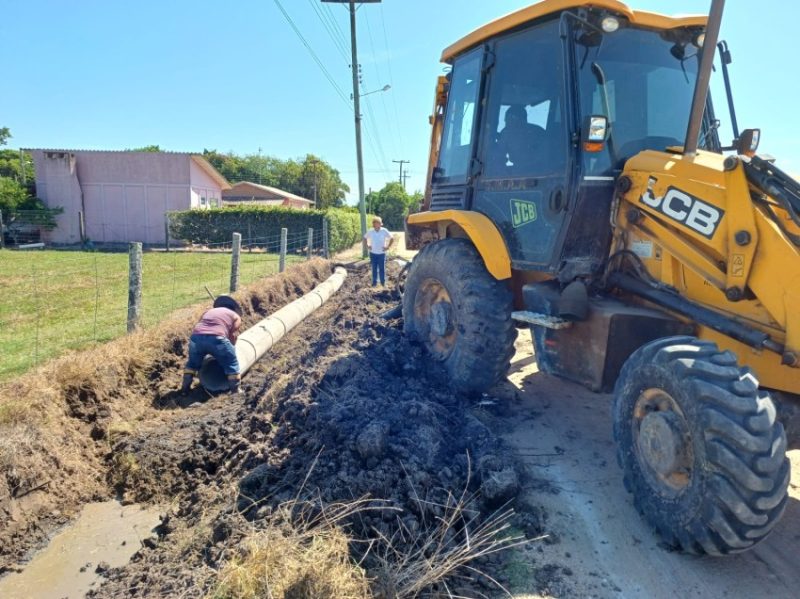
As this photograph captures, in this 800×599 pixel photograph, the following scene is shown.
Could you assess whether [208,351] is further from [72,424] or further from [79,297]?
[79,297]

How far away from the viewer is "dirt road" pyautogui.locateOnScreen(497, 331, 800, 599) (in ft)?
9.27

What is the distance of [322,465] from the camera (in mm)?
3527

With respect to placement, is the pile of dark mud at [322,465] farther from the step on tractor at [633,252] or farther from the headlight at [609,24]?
the headlight at [609,24]

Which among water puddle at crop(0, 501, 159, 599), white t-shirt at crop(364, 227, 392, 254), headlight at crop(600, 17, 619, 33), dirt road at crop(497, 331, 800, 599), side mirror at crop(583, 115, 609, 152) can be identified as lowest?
water puddle at crop(0, 501, 159, 599)

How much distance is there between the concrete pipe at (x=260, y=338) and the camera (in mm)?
5762

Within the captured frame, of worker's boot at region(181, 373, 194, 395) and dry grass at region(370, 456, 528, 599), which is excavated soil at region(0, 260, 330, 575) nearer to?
worker's boot at region(181, 373, 194, 395)

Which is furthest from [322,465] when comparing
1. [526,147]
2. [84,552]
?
[526,147]

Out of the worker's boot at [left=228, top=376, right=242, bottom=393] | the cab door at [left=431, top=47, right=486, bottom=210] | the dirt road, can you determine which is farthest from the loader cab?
the worker's boot at [left=228, top=376, right=242, bottom=393]

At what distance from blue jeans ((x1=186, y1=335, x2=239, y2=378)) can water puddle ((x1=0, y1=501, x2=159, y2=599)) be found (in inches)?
75.5

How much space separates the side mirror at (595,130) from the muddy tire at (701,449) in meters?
1.43

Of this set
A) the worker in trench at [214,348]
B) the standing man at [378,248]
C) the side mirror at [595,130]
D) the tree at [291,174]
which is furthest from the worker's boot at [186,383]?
the tree at [291,174]

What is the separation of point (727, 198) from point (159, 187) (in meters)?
29.0

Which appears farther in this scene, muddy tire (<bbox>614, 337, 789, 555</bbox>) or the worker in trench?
the worker in trench

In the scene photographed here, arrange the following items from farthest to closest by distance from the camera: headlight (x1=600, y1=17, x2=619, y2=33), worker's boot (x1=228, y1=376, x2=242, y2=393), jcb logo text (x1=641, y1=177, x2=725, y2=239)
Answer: worker's boot (x1=228, y1=376, x2=242, y2=393) < headlight (x1=600, y1=17, x2=619, y2=33) < jcb logo text (x1=641, y1=177, x2=725, y2=239)
